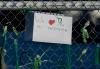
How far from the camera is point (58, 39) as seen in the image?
1.98 meters

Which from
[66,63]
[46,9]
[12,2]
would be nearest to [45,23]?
[46,9]

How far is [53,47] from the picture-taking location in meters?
2.19

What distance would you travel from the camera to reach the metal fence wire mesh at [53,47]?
2.12 metres

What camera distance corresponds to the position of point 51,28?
1948 millimetres

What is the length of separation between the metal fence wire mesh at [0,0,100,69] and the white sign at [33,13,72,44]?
0.24 feet

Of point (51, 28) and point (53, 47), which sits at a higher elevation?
point (51, 28)

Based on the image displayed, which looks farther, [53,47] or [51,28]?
[53,47]

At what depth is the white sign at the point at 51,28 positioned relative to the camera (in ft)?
6.38

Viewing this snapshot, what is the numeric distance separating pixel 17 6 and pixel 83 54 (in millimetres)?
618

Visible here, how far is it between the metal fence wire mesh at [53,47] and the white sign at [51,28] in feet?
0.24

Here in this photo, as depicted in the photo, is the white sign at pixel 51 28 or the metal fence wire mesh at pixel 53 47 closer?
the white sign at pixel 51 28

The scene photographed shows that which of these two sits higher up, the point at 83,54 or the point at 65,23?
the point at 65,23

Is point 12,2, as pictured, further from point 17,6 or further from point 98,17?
point 98,17

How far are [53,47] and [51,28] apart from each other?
0.28 m
